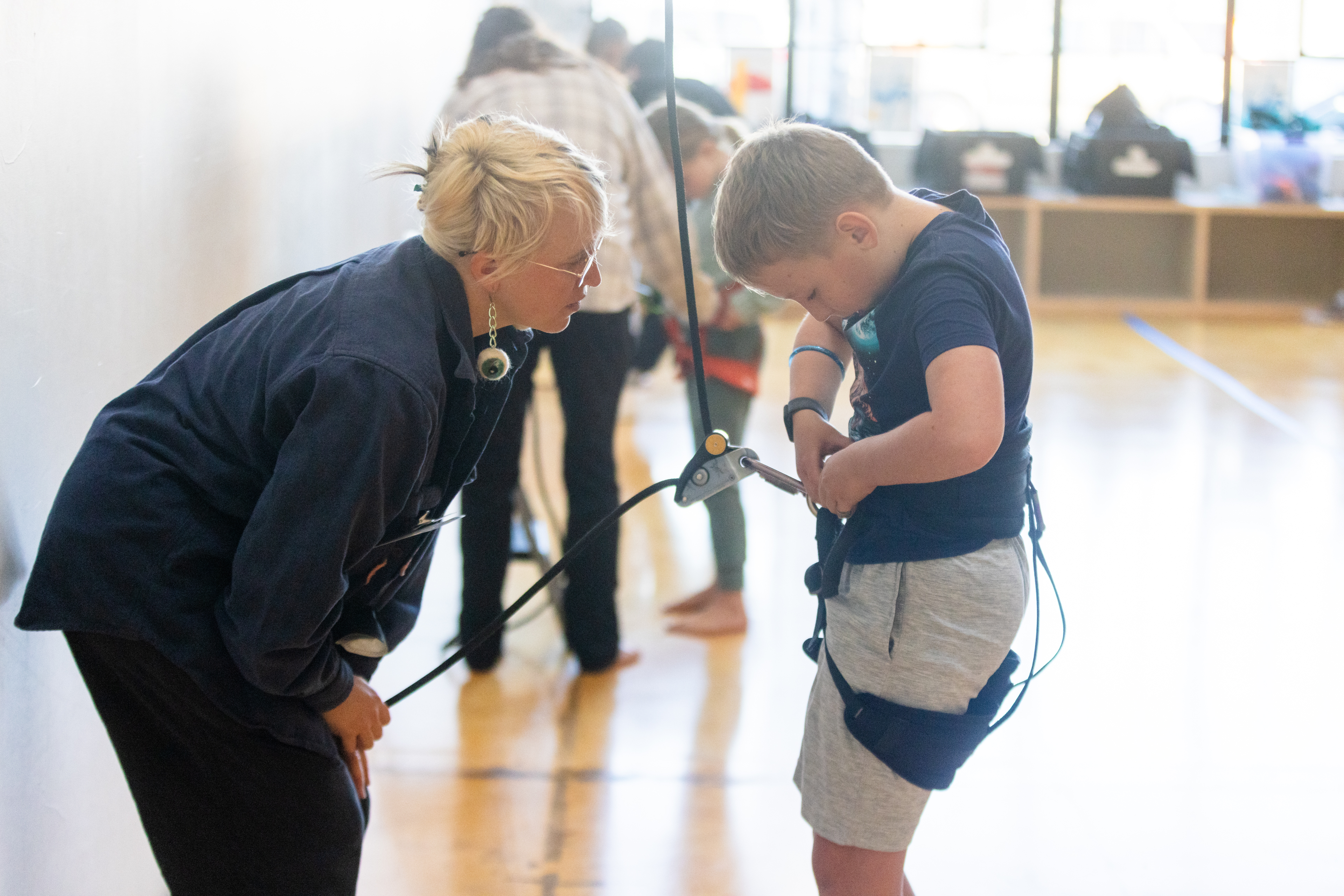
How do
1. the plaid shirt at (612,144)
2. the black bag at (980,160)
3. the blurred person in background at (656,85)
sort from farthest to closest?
the black bag at (980,160), the blurred person in background at (656,85), the plaid shirt at (612,144)

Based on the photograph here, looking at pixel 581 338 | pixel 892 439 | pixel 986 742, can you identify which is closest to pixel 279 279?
pixel 581 338

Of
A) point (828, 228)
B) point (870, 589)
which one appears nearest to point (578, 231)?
point (828, 228)

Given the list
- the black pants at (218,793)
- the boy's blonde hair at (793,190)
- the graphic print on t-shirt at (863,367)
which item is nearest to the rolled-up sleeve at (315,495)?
the black pants at (218,793)

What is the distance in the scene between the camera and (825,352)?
4.66 feet

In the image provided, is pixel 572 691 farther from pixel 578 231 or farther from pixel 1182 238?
pixel 1182 238

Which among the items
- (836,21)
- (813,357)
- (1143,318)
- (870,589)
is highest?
(836,21)

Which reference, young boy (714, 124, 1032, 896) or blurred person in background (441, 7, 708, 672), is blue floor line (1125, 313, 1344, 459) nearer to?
blurred person in background (441, 7, 708, 672)

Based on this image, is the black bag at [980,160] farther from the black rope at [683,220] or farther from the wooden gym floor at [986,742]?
the black rope at [683,220]

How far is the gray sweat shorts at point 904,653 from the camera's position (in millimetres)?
1251

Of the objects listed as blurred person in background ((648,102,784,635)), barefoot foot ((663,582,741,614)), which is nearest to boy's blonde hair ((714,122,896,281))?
blurred person in background ((648,102,784,635))

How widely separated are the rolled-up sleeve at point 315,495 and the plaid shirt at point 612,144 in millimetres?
1323

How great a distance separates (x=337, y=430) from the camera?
3.42 feet

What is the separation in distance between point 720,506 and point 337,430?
1844 mm

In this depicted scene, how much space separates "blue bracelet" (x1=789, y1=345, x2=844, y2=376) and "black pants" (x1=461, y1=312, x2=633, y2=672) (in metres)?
1.04
